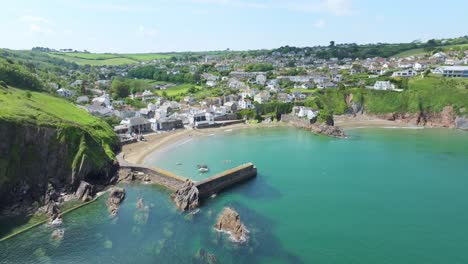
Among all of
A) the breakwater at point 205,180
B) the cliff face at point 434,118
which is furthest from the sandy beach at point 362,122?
the breakwater at point 205,180

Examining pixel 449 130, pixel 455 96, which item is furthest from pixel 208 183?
pixel 455 96

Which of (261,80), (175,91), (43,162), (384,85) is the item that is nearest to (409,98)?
(384,85)

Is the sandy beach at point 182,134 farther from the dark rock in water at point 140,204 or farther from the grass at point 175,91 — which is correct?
the grass at point 175,91

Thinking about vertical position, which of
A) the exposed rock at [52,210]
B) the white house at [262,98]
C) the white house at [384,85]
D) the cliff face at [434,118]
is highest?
the white house at [384,85]

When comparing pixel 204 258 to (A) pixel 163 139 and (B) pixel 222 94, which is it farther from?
(B) pixel 222 94

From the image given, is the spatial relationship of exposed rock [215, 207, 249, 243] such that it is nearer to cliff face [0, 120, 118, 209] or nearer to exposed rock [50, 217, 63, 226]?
exposed rock [50, 217, 63, 226]

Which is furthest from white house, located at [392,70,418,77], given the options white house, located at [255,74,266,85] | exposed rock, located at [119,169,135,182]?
exposed rock, located at [119,169,135,182]

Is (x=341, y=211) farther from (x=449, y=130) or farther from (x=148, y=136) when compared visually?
(x=449, y=130)
